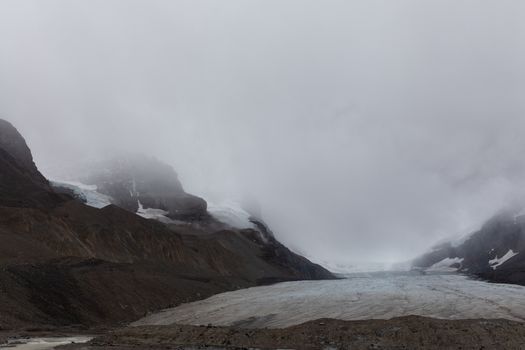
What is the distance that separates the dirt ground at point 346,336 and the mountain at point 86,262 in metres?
13.4

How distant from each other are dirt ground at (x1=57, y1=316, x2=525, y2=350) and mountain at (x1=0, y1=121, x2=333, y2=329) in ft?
44.1

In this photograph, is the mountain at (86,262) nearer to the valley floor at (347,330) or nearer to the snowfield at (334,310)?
the snowfield at (334,310)

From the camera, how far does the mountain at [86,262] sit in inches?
2402

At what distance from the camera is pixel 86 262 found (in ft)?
289

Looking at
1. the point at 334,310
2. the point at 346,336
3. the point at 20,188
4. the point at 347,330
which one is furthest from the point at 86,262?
the point at 346,336

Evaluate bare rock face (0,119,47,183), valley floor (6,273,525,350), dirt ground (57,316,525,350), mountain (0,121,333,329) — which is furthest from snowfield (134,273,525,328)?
bare rock face (0,119,47,183)

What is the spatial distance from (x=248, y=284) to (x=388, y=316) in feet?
299

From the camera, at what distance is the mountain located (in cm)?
6100

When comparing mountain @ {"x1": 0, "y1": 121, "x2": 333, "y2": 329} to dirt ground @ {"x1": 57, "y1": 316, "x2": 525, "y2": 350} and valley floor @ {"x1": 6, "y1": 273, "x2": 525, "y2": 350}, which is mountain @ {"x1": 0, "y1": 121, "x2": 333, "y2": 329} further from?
dirt ground @ {"x1": 57, "y1": 316, "x2": 525, "y2": 350}

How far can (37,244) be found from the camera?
89.8 meters

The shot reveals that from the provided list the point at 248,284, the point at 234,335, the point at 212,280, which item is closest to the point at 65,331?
the point at 234,335

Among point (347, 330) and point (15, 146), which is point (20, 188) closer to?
point (15, 146)

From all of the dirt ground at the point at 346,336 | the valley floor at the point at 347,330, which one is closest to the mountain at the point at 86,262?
the valley floor at the point at 347,330

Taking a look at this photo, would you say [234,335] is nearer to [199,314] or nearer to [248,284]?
[199,314]
